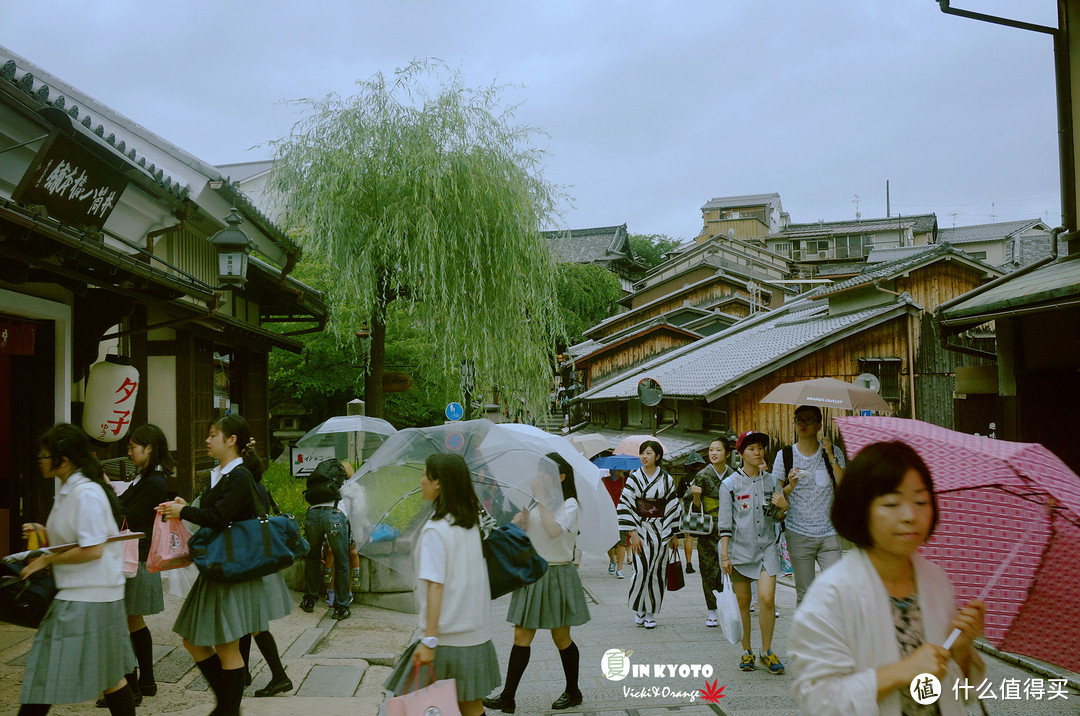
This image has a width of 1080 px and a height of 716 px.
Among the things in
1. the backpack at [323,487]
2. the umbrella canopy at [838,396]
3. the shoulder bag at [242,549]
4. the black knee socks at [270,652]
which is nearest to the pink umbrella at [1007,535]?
the shoulder bag at [242,549]

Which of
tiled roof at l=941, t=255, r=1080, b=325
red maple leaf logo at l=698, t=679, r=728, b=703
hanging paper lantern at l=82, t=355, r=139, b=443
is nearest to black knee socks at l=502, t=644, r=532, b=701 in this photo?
red maple leaf logo at l=698, t=679, r=728, b=703

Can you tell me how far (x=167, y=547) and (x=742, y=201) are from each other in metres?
62.0

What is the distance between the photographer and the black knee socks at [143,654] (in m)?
5.42

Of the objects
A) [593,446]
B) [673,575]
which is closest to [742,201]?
[593,446]

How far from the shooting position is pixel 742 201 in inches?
2450

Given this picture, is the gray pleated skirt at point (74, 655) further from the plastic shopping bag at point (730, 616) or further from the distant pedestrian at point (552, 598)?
the plastic shopping bag at point (730, 616)

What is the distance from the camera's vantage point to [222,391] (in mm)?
12773

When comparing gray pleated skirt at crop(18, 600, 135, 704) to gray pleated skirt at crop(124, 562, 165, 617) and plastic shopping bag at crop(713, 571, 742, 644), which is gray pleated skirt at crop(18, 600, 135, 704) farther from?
plastic shopping bag at crop(713, 571, 742, 644)

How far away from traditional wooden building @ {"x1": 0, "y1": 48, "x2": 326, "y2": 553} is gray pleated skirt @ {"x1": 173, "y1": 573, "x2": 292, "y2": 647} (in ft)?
8.51

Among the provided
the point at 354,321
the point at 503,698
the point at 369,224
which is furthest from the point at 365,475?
the point at 354,321

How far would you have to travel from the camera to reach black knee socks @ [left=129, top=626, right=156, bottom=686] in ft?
17.8

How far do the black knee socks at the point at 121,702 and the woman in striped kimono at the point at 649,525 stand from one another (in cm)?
485
